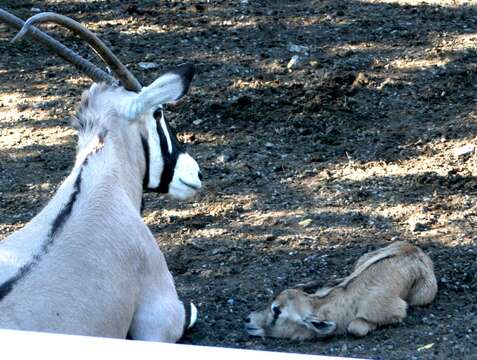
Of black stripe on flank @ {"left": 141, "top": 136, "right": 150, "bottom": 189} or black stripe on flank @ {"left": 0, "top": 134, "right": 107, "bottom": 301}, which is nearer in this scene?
black stripe on flank @ {"left": 0, "top": 134, "right": 107, "bottom": 301}

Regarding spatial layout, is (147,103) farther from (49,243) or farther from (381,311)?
(381,311)

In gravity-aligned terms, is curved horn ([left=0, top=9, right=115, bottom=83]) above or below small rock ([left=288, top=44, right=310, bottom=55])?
above

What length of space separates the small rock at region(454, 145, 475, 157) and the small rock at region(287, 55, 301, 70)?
208 centimetres

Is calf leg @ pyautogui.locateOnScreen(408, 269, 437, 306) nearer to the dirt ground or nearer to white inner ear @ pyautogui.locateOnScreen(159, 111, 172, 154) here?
the dirt ground

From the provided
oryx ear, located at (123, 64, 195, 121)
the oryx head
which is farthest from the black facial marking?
oryx ear, located at (123, 64, 195, 121)

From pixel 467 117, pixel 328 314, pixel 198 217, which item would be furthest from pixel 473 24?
pixel 328 314

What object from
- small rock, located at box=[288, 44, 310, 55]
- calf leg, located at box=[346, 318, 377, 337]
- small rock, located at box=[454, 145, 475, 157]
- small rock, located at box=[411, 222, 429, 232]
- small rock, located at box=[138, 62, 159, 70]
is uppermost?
small rock, located at box=[138, 62, 159, 70]

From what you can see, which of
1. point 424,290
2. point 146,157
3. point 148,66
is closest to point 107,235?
point 146,157

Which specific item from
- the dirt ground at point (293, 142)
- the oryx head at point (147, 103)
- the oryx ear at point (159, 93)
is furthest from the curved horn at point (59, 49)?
the dirt ground at point (293, 142)

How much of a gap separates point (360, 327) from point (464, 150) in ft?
8.19

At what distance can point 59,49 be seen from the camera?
5852 mm

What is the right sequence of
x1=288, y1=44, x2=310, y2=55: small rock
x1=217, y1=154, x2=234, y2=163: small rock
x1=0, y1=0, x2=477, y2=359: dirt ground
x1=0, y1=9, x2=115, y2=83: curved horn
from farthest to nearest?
x1=288, y1=44, x2=310, y2=55: small rock → x1=217, y1=154, x2=234, y2=163: small rock → x1=0, y1=0, x2=477, y2=359: dirt ground → x1=0, y1=9, x2=115, y2=83: curved horn

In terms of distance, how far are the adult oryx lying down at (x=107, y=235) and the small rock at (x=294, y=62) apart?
3377 millimetres

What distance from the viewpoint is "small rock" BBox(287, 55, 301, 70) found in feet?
30.5
